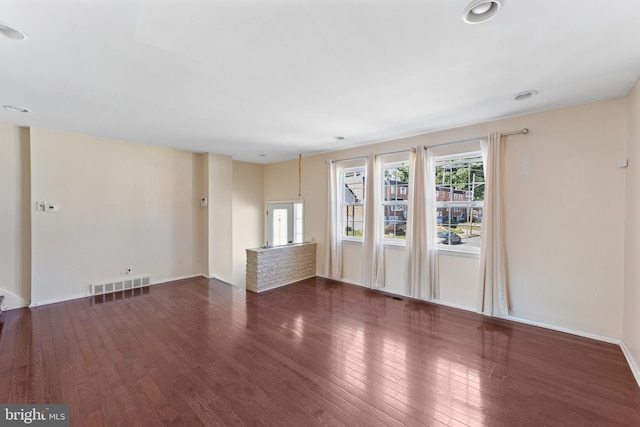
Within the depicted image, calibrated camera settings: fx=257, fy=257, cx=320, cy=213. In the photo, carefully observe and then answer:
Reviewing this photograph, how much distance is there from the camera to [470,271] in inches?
149

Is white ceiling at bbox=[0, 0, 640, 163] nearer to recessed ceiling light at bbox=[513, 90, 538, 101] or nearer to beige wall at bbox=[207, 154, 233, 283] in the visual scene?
recessed ceiling light at bbox=[513, 90, 538, 101]

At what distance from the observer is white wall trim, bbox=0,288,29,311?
3781mm

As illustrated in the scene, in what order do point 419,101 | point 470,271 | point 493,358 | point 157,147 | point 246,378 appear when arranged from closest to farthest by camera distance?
point 246,378 < point 493,358 < point 419,101 < point 470,271 < point 157,147

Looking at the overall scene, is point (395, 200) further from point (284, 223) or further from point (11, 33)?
point (11, 33)

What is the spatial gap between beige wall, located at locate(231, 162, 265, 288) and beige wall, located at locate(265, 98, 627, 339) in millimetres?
5082

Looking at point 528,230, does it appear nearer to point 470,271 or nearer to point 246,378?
point 470,271

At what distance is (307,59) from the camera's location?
2.07m

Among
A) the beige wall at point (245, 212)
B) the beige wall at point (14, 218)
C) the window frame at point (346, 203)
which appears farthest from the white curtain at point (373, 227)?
the beige wall at point (14, 218)

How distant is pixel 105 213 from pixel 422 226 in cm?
549

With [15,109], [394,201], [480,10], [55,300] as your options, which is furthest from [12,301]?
[480,10]

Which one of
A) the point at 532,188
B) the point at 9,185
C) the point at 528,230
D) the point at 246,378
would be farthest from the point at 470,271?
the point at 9,185

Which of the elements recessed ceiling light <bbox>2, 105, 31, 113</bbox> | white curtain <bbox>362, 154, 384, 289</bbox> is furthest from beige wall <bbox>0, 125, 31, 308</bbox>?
white curtain <bbox>362, 154, 384, 289</bbox>

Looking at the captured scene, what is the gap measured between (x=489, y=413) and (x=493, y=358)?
2.86ft

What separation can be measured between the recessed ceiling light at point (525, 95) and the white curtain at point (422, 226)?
4.49 feet
